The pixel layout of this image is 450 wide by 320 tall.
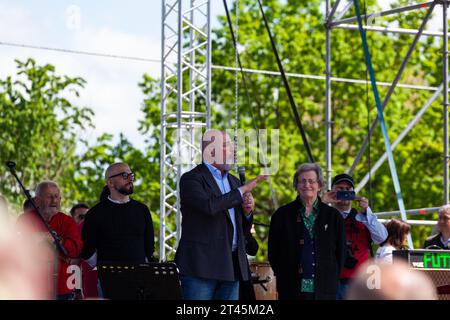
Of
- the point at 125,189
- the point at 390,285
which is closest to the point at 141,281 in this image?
the point at 125,189

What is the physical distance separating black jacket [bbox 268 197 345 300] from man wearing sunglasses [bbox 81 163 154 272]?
4.09 feet

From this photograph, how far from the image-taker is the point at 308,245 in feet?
20.9

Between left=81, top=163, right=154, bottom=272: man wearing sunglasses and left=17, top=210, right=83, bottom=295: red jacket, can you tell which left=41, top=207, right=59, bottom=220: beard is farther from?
left=81, top=163, right=154, bottom=272: man wearing sunglasses

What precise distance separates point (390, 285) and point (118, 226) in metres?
3.16

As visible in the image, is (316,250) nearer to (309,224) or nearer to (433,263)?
(309,224)

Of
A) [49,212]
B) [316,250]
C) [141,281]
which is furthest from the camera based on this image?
[49,212]

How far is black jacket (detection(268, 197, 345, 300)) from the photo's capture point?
630 cm

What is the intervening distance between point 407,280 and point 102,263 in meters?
2.35

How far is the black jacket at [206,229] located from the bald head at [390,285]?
125 cm

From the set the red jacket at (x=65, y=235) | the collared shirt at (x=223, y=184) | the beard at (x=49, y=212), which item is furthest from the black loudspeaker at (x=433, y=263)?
the beard at (x=49, y=212)

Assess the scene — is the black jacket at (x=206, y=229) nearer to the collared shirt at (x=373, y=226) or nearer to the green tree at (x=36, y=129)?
the collared shirt at (x=373, y=226)

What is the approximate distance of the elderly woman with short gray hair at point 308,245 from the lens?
6309 mm

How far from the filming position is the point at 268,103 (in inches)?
1181
